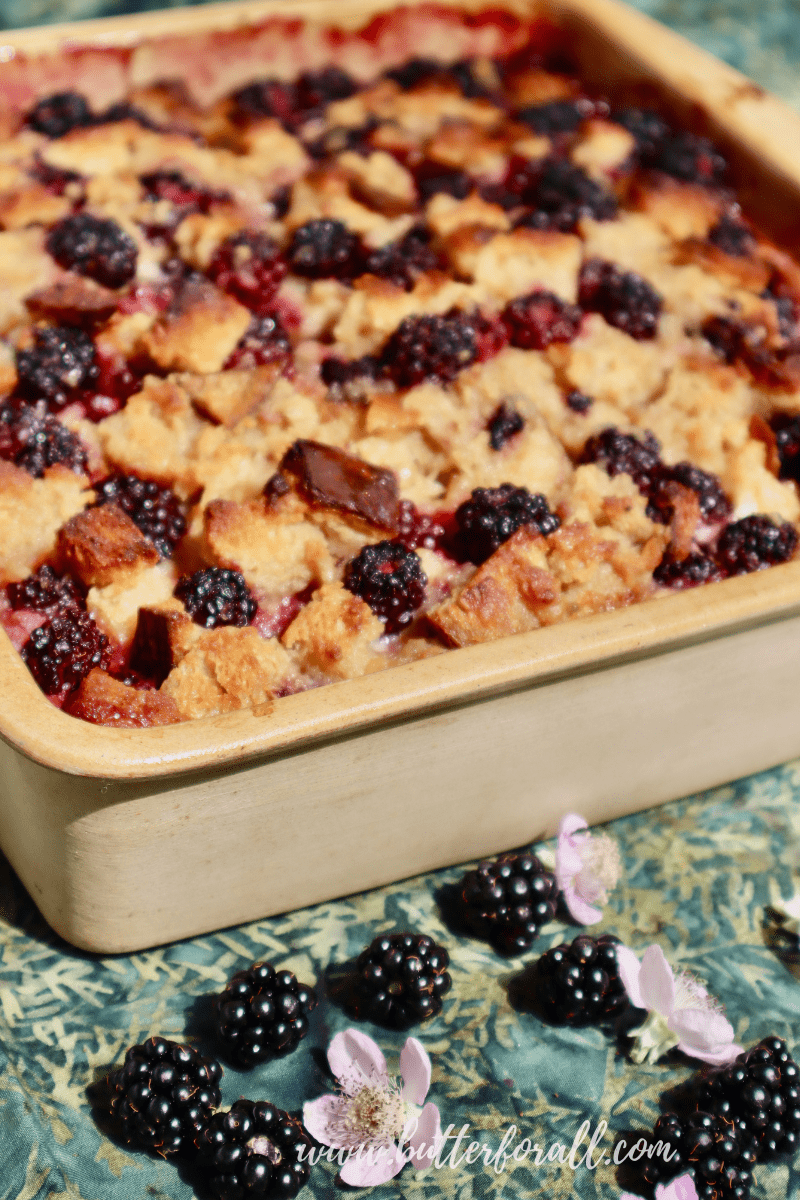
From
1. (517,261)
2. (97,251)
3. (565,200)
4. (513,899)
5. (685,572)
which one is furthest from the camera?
(565,200)

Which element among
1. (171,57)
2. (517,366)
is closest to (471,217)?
(517,366)

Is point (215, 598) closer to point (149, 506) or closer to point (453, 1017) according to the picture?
point (149, 506)

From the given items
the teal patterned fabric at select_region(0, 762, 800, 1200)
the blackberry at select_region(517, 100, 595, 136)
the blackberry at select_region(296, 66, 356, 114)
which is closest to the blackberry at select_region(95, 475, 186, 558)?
the teal patterned fabric at select_region(0, 762, 800, 1200)

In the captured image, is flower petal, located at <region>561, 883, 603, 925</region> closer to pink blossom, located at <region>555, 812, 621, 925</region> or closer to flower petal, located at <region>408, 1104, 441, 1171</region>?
pink blossom, located at <region>555, 812, 621, 925</region>

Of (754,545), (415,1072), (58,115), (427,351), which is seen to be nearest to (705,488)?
(754,545)

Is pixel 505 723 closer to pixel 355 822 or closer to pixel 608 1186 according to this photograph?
pixel 355 822

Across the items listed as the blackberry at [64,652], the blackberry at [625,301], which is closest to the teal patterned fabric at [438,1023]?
the blackberry at [64,652]
